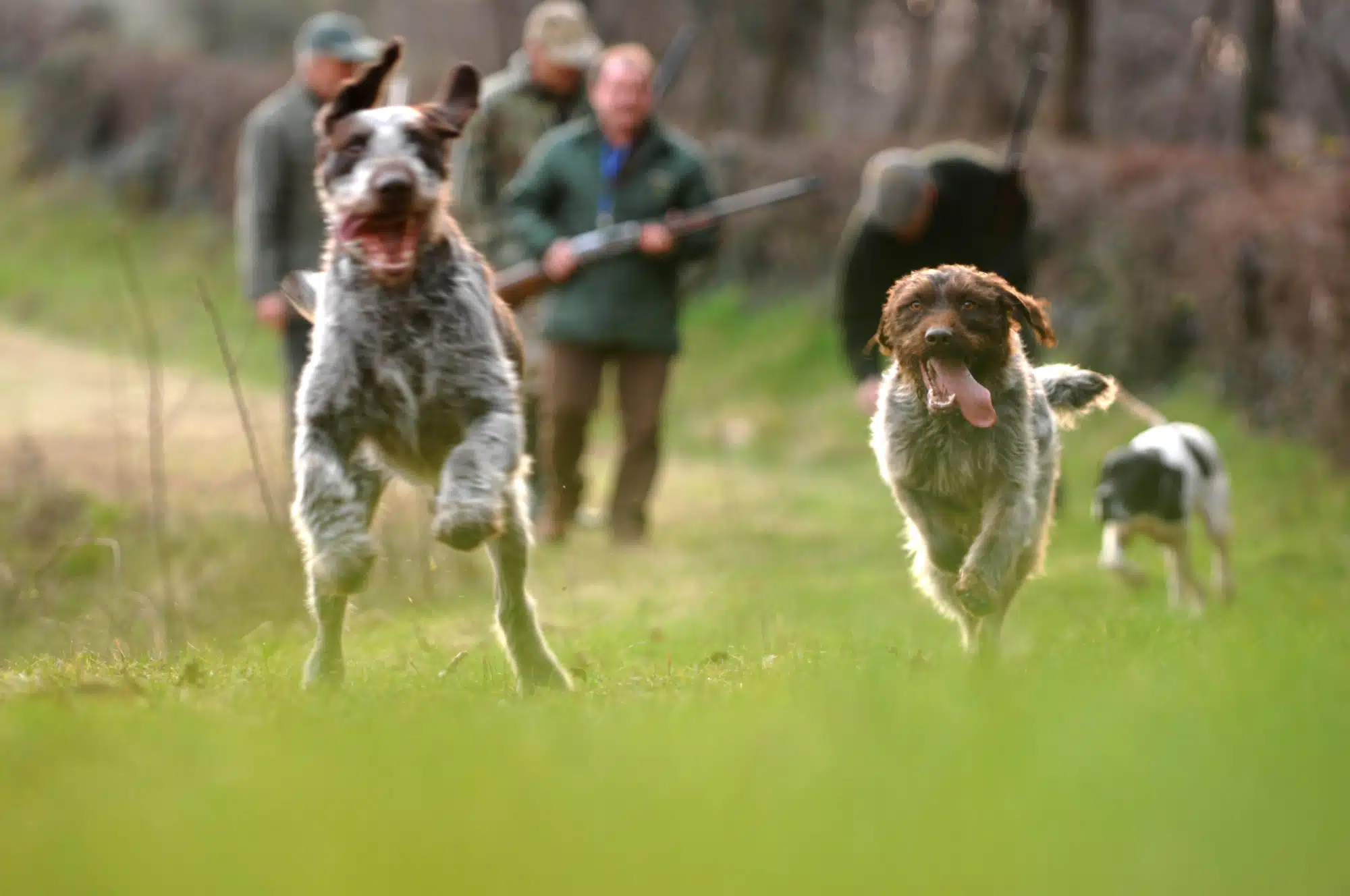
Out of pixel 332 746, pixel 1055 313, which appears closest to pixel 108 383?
pixel 1055 313

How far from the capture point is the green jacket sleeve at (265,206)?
1034 cm

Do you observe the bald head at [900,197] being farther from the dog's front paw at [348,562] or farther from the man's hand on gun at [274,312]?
the dog's front paw at [348,562]

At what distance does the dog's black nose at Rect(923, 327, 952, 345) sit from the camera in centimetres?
555

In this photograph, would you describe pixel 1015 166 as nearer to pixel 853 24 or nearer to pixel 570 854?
pixel 570 854

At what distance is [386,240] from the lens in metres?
5.64

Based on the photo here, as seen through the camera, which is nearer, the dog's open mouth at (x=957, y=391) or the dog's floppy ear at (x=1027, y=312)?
the dog's open mouth at (x=957, y=391)

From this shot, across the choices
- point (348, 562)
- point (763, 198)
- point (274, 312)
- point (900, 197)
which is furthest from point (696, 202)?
point (348, 562)

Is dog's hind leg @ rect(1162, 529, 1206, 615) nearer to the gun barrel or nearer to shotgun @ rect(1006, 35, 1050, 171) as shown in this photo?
shotgun @ rect(1006, 35, 1050, 171)

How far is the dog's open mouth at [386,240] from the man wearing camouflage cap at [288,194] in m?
4.48

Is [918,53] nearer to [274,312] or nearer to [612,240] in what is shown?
[612,240]

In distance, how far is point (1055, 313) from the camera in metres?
16.2

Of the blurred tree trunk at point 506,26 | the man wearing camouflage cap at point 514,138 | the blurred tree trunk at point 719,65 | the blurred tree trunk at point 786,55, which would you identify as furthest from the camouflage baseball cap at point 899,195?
the blurred tree trunk at point 506,26

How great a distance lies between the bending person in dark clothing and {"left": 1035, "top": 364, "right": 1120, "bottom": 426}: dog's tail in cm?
214

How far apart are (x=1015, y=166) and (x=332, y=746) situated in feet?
23.4
